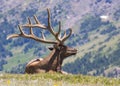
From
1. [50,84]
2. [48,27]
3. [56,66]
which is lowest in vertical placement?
[56,66]

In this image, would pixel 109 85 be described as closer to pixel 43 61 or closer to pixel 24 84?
pixel 24 84

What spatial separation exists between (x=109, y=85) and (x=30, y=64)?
52.1 ft

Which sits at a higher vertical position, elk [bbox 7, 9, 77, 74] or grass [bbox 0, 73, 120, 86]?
grass [bbox 0, 73, 120, 86]

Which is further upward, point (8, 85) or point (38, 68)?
point (8, 85)

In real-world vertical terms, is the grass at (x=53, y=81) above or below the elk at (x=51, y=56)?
above

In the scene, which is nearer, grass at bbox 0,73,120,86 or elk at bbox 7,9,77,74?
grass at bbox 0,73,120,86

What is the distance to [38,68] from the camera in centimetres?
3269

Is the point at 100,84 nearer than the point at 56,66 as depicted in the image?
Yes

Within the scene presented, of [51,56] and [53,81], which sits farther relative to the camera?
[51,56]

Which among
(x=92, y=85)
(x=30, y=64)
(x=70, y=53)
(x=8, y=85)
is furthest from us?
(x=70, y=53)

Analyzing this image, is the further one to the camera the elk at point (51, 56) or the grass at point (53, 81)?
the elk at point (51, 56)

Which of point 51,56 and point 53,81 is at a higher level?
point 53,81

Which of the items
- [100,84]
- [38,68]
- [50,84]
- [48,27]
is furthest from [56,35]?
[50,84]

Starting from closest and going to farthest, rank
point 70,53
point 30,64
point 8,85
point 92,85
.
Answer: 1. point 8,85
2. point 92,85
3. point 30,64
4. point 70,53
